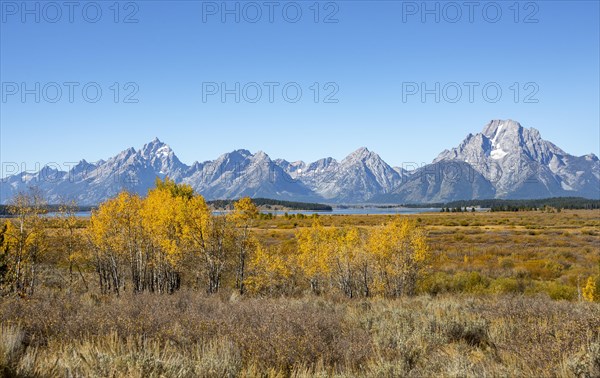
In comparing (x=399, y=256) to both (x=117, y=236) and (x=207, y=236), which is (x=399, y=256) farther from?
(x=117, y=236)

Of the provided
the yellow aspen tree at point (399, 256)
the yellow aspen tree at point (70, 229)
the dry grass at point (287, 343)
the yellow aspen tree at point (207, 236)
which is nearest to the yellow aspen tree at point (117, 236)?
the yellow aspen tree at point (70, 229)

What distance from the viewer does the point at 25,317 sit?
26.8 feet

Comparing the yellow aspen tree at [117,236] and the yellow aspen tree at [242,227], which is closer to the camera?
the yellow aspen tree at [242,227]

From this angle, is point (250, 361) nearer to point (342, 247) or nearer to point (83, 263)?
point (342, 247)

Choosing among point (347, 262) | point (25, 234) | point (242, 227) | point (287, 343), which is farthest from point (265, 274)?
point (287, 343)

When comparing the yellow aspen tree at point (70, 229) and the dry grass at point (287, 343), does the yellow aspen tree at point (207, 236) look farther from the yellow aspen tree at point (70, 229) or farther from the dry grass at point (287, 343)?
the dry grass at point (287, 343)

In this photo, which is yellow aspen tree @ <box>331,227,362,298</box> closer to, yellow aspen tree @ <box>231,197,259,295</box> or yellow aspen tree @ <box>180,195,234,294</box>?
yellow aspen tree @ <box>231,197,259,295</box>

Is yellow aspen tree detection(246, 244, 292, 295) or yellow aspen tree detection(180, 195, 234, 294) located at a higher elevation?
yellow aspen tree detection(180, 195, 234, 294)

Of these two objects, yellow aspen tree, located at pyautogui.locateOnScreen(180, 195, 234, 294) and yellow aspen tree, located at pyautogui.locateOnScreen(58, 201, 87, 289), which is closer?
yellow aspen tree, located at pyautogui.locateOnScreen(180, 195, 234, 294)

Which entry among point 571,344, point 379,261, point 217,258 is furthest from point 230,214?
point 571,344

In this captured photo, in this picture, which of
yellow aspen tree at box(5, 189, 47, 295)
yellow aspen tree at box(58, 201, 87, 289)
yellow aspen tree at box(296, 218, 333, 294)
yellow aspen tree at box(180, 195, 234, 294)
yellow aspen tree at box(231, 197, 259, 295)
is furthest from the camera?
yellow aspen tree at box(58, 201, 87, 289)

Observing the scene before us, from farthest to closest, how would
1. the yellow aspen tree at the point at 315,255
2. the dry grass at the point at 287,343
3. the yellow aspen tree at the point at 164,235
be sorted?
1. the yellow aspen tree at the point at 315,255
2. the yellow aspen tree at the point at 164,235
3. the dry grass at the point at 287,343

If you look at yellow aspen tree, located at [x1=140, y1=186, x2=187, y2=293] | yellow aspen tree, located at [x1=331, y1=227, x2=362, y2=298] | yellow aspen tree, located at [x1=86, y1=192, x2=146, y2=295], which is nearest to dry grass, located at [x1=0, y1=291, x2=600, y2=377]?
yellow aspen tree, located at [x1=331, y1=227, x2=362, y2=298]

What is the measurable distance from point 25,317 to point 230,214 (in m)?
15.2
